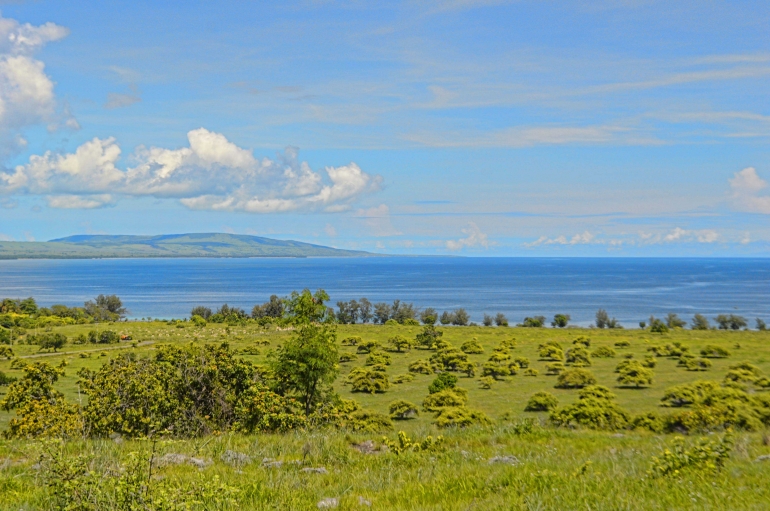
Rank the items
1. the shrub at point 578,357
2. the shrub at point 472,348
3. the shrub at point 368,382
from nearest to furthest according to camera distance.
A: the shrub at point 368,382 → the shrub at point 578,357 → the shrub at point 472,348

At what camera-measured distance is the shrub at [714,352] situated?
61569 mm

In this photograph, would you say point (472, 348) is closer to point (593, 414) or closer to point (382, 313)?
point (593, 414)

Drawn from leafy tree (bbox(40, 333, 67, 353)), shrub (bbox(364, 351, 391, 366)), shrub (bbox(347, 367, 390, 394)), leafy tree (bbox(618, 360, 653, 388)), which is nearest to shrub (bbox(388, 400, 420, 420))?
shrub (bbox(347, 367, 390, 394))

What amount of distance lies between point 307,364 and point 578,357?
138 ft

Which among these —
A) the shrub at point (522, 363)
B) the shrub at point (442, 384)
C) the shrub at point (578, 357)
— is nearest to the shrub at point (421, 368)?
the shrub at point (522, 363)

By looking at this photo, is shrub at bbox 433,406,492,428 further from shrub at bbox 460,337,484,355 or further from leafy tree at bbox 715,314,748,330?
leafy tree at bbox 715,314,748,330

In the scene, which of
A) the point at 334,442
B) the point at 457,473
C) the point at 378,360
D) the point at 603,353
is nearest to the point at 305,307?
the point at 334,442

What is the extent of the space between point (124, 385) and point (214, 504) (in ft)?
45.6

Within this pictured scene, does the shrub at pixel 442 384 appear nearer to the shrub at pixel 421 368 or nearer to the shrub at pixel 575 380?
the shrub at pixel 575 380

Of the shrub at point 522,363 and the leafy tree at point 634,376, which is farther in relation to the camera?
the shrub at point 522,363

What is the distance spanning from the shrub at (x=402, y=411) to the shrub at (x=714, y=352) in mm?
39431

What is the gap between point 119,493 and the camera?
195 inches

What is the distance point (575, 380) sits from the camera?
1865 inches

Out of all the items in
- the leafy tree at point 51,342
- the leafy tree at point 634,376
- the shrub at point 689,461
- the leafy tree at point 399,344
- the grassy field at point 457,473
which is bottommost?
the leafy tree at point 51,342
